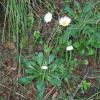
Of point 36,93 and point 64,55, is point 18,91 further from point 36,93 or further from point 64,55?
point 64,55

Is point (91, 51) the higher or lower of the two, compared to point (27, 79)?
higher

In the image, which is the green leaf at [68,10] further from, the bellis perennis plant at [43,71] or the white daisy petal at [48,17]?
the bellis perennis plant at [43,71]

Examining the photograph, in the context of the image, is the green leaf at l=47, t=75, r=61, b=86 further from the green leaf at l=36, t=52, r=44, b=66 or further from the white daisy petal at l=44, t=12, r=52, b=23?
the white daisy petal at l=44, t=12, r=52, b=23

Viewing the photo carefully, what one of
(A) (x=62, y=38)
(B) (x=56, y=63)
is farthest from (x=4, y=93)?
(A) (x=62, y=38)

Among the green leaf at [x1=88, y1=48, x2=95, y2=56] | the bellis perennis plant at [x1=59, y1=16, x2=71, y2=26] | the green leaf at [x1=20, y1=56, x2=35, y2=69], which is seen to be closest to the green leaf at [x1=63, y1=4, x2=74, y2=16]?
the bellis perennis plant at [x1=59, y1=16, x2=71, y2=26]

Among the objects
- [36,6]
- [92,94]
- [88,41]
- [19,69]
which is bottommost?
[92,94]

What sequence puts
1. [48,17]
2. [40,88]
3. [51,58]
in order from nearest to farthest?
[40,88], [51,58], [48,17]

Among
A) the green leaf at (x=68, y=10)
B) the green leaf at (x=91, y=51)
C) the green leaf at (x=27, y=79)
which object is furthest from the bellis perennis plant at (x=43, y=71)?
the green leaf at (x=68, y=10)

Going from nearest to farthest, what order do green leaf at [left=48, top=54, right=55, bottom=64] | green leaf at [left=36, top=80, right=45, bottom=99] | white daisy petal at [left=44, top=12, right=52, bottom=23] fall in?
green leaf at [left=36, top=80, right=45, bottom=99], green leaf at [left=48, top=54, right=55, bottom=64], white daisy petal at [left=44, top=12, right=52, bottom=23]

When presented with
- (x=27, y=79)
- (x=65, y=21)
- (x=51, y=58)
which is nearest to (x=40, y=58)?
(x=51, y=58)

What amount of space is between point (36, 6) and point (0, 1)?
1.07 ft

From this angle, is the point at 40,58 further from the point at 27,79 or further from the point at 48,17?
the point at 48,17

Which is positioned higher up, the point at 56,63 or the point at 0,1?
the point at 0,1

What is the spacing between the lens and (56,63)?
280cm
